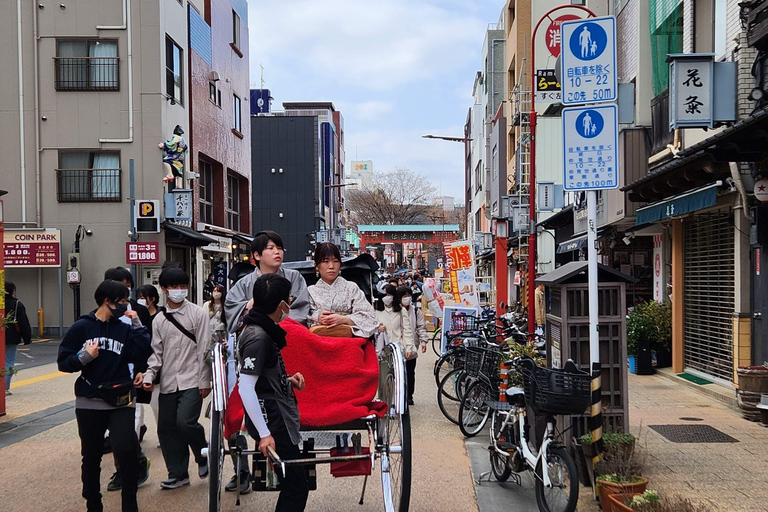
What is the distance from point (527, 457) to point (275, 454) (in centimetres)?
252

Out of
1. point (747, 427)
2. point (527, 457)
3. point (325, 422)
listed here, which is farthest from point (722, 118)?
point (325, 422)

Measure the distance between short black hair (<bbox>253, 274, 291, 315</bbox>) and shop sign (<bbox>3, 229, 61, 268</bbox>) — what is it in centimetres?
2029

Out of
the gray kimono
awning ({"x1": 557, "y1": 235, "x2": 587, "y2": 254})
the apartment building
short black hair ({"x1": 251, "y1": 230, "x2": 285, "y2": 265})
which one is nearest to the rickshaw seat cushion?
the gray kimono

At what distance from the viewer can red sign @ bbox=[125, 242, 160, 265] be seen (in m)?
22.0

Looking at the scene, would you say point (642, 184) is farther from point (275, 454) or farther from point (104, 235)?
point (104, 235)

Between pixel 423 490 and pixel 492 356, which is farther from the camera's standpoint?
pixel 492 356

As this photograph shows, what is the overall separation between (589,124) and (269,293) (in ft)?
11.1

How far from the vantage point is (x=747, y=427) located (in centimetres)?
871

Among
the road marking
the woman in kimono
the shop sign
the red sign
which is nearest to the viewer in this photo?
the woman in kimono

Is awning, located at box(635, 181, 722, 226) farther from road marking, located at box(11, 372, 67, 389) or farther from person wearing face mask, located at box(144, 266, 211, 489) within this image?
road marking, located at box(11, 372, 67, 389)

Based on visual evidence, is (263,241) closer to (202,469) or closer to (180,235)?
(202,469)

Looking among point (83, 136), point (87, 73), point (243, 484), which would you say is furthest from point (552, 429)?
point (87, 73)

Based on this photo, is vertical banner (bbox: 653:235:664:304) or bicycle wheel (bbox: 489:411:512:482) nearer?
bicycle wheel (bbox: 489:411:512:482)

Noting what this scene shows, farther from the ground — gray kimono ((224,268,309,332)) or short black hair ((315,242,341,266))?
short black hair ((315,242,341,266))
